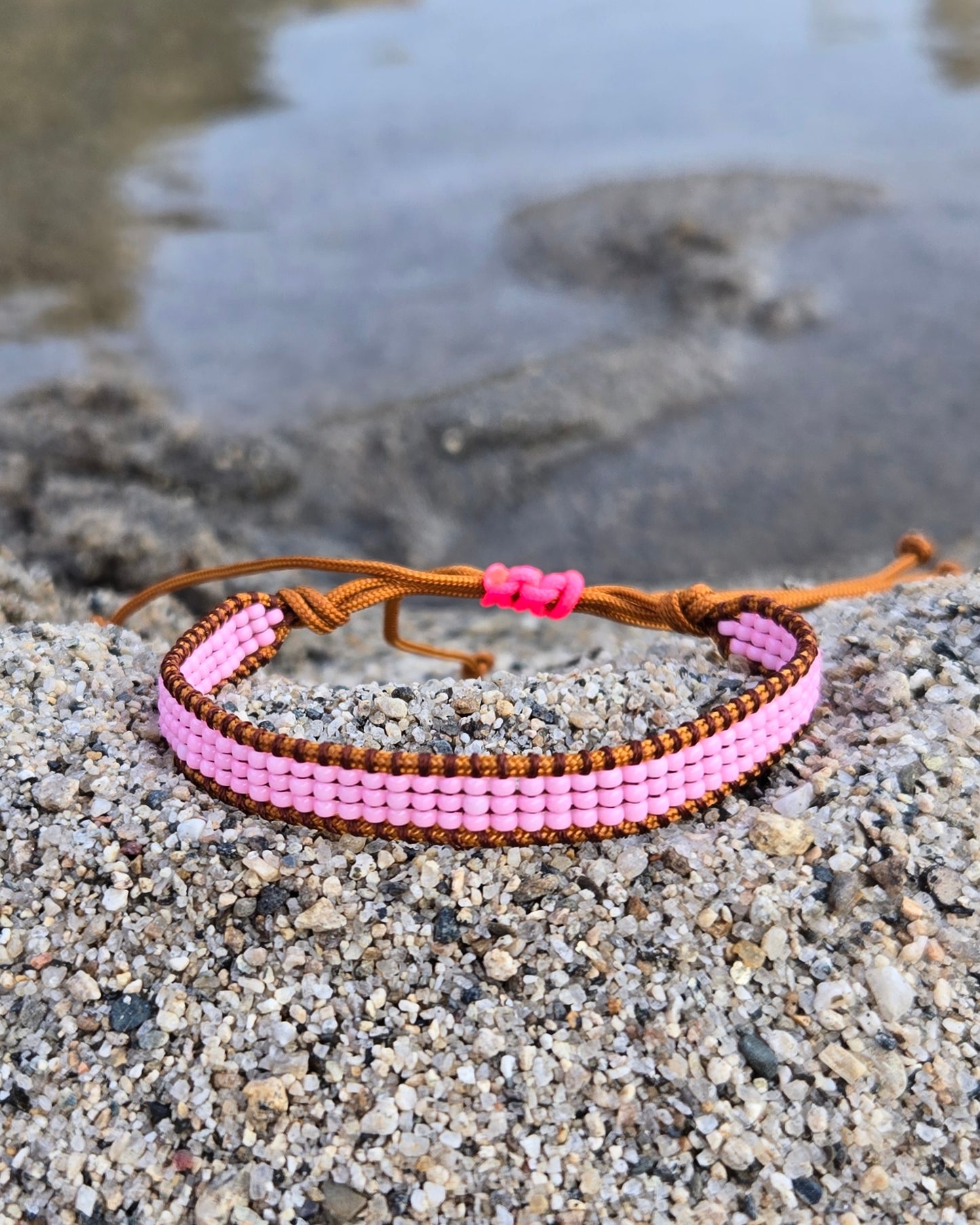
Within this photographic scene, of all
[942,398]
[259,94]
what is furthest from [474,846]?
[259,94]

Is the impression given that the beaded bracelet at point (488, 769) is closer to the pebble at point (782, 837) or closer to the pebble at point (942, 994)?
the pebble at point (782, 837)

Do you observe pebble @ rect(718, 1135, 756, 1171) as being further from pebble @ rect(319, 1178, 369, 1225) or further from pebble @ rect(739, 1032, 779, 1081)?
pebble @ rect(319, 1178, 369, 1225)

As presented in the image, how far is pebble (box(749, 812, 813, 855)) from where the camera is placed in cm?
201

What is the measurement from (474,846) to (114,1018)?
691mm

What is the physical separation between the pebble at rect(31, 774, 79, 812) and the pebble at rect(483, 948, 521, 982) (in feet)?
2.86

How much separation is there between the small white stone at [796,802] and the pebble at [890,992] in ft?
1.08

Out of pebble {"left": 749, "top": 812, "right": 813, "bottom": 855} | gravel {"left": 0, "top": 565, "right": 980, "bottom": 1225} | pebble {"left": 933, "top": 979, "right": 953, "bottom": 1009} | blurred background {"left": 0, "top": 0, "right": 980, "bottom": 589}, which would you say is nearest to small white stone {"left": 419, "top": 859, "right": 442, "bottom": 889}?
gravel {"left": 0, "top": 565, "right": 980, "bottom": 1225}

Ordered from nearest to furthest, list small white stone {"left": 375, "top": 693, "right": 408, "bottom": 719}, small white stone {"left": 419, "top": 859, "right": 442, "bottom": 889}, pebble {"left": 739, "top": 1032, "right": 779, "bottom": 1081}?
pebble {"left": 739, "top": 1032, "right": 779, "bottom": 1081} < small white stone {"left": 419, "top": 859, "right": 442, "bottom": 889} < small white stone {"left": 375, "top": 693, "right": 408, "bottom": 719}

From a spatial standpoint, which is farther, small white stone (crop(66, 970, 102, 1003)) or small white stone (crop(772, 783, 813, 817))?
small white stone (crop(772, 783, 813, 817))

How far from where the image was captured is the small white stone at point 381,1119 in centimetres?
174

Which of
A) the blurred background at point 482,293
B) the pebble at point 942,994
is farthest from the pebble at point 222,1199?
the blurred background at point 482,293

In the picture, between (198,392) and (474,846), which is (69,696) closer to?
(474,846)

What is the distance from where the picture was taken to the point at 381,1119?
5.74ft

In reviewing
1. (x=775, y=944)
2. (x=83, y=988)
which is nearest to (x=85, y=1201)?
(x=83, y=988)
